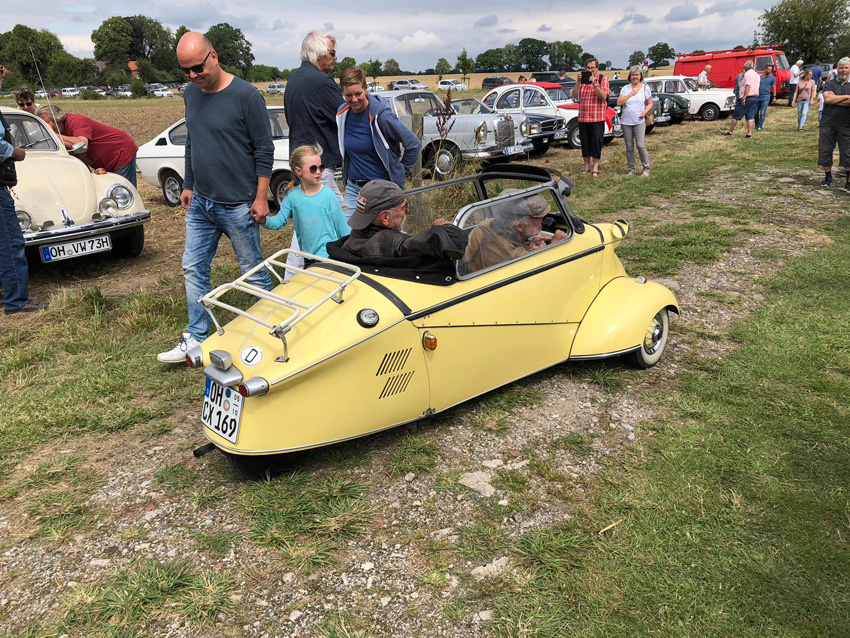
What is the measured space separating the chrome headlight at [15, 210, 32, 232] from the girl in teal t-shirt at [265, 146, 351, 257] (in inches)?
136

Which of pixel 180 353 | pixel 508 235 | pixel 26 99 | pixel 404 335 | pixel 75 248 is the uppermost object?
pixel 26 99

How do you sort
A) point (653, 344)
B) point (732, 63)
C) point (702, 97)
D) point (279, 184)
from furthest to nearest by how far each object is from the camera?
point (732, 63) < point (702, 97) < point (279, 184) < point (653, 344)

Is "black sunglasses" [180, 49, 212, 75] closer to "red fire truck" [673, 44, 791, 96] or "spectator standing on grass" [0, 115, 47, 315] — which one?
"spectator standing on grass" [0, 115, 47, 315]

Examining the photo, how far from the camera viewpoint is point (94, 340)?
4941 millimetres

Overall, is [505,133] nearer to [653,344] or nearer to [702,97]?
[653,344]

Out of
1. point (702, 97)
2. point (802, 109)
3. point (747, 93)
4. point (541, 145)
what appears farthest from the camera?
point (702, 97)

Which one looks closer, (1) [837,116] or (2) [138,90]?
(1) [837,116]

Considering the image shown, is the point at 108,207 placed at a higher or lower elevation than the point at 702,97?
lower

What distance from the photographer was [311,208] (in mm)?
4078

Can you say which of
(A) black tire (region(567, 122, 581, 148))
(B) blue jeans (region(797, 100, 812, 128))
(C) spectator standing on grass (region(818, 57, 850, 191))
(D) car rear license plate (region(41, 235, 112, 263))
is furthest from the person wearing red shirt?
(B) blue jeans (region(797, 100, 812, 128))

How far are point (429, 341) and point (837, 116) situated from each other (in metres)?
9.29

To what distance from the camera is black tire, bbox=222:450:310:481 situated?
3039 millimetres

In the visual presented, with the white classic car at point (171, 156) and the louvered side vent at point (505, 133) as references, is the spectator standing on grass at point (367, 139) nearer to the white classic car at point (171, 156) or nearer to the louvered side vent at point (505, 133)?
the white classic car at point (171, 156)

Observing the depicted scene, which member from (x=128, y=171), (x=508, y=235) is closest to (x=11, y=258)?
(x=128, y=171)
